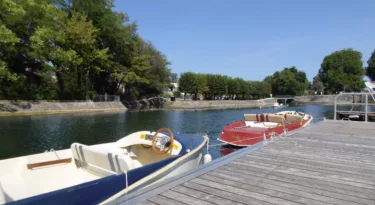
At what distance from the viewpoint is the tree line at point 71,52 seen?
32375mm

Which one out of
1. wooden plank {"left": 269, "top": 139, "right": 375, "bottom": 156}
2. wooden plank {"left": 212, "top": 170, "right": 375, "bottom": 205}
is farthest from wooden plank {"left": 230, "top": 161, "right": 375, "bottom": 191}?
wooden plank {"left": 269, "top": 139, "right": 375, "bottom": 156}

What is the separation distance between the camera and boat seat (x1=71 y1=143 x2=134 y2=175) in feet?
18.3

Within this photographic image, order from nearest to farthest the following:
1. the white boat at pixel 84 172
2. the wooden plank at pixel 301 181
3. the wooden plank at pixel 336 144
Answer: the wooden plank at pixel 301 181 → the white boat at pixel 84 172 → the wooden plank at pixel 336 144

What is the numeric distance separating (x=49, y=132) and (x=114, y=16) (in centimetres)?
3208

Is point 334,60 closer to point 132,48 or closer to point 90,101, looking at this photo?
point 132,48

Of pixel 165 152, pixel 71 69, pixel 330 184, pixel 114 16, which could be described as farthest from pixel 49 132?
pixel 114 16

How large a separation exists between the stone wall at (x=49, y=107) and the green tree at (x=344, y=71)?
89623 mm

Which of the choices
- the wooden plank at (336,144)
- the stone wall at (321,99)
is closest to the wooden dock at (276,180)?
the wooden plank at (336,144)

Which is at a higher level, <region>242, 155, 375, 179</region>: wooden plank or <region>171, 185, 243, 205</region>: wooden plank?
Result: <region>171, 185, 243, 205</region>: wooden plank

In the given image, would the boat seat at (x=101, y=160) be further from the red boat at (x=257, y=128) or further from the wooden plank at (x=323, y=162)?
the red boat at (x=257, y=128)

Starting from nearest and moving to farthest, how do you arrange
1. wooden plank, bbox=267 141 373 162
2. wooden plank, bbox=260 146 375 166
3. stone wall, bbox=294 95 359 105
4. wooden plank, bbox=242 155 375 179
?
1. wooden plank, bbox=242 155 375 179
2. wooden plank, bbox=260 146 375 166
3. wooden plank, bbox=267 141 373 162
4. stone wall, bbox=294 95 359 105

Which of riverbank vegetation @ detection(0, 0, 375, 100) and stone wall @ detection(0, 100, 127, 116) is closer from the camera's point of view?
stone wall @ detection(0, 100, 127, 116)

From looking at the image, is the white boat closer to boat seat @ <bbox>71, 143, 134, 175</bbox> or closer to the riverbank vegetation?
boat seat @ <bbox>71, 143, 134, 175</bbox>

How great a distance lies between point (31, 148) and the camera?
13641 millimetres
